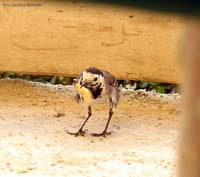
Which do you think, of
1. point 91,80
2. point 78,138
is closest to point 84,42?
point 91,80

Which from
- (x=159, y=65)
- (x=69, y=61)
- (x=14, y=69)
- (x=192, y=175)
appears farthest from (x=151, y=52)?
A: (x=192, y=175)

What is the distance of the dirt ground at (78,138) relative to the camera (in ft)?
13.1

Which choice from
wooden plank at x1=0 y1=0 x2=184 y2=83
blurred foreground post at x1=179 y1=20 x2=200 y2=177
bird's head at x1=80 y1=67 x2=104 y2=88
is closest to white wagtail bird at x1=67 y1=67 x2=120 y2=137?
bird's head at x1=80 y1=67 x2=104 y2=88

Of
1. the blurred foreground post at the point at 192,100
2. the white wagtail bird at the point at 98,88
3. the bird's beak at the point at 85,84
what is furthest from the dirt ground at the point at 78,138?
the blurred foreground post at the point at 192,100

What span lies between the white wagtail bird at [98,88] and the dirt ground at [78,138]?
131 millimetres

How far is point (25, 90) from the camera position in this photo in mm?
5566

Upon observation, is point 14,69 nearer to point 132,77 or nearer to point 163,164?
point 132,77

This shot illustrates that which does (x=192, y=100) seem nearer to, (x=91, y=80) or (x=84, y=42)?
(x=91, y=80)

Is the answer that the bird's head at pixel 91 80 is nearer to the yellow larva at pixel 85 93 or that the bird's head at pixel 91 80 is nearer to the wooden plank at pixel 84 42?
the yellow larva at pixel 85 93

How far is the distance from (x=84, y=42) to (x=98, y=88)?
0.77 meters

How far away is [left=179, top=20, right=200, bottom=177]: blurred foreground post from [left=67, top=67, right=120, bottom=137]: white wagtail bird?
3366mm

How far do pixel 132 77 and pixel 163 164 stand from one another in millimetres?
1330

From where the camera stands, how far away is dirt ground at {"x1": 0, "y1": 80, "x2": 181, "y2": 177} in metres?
4.00

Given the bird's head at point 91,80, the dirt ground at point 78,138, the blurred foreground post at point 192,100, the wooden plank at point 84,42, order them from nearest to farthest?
the blurred foreground post at point 192,100, the dirt ground at point 78,138, the bird's head at point 91,80, the wooden plank at point 84,42
